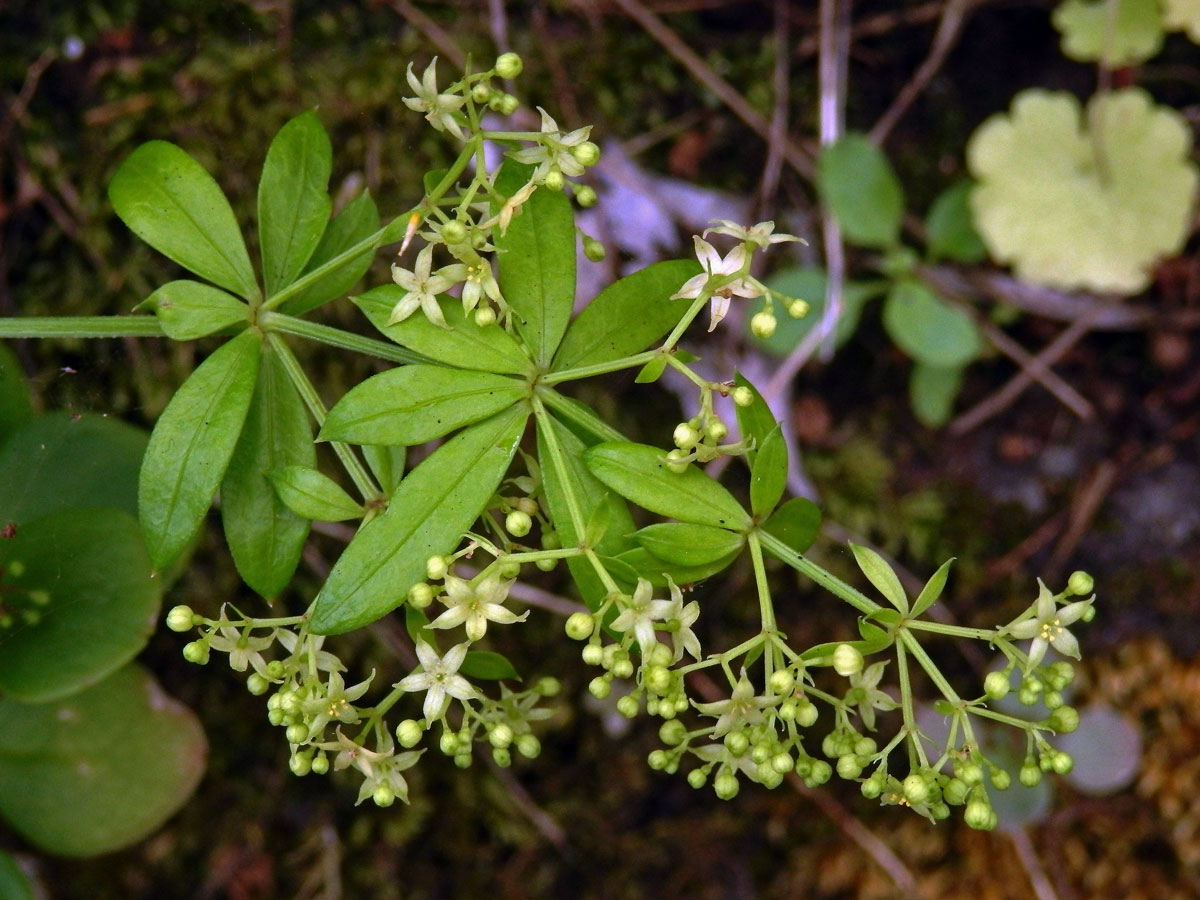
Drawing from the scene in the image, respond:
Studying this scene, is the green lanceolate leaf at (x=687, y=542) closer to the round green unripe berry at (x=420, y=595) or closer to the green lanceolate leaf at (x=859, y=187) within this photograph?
the round green unripe berry at (x=420, y=595)

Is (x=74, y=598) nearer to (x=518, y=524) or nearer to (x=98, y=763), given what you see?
(x=98, y=763)

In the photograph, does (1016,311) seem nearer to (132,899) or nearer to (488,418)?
(488,418)

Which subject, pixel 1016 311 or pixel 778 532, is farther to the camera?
pixel 1016 311

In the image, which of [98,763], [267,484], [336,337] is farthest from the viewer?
[98,763]

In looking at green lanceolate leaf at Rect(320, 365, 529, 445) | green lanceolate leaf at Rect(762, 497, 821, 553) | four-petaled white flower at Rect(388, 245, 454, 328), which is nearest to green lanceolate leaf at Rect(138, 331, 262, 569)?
green lanceolate leaf at Rect(320, 365, 529, 445)

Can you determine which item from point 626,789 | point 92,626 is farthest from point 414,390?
point 626,789

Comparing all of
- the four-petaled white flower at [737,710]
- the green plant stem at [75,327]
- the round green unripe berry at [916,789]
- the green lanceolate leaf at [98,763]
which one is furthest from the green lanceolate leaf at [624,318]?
the green lanceolate leaf at [98,763]


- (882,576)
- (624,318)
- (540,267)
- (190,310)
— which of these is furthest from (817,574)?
(190,310)
